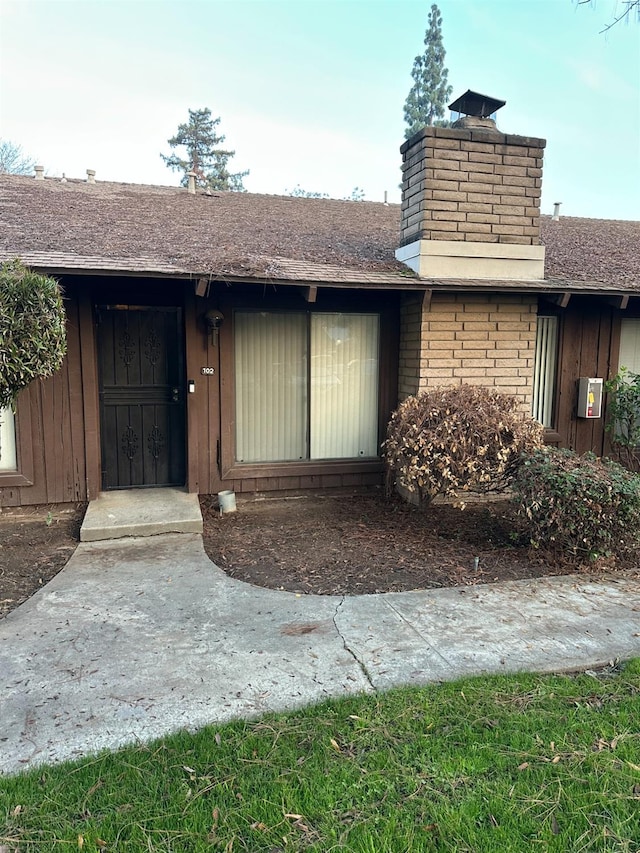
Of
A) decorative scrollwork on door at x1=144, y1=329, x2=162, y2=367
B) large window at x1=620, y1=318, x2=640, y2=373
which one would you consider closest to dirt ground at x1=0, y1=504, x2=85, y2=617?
decorative scrollwork on door at x1=144, y1=329, x2=162, y2=367

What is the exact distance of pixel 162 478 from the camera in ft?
23.1

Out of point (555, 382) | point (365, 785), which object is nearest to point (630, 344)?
point (555, 382)

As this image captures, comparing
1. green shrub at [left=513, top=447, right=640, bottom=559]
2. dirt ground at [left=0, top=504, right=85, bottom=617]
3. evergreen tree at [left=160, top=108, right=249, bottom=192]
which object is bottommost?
dirt ground at [left=0, top=504, right=85, bottom=617]

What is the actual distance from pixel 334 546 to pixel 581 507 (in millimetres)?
2137

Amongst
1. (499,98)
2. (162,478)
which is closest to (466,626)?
(162,478)

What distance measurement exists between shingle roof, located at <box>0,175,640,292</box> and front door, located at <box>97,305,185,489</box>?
2.73 feet

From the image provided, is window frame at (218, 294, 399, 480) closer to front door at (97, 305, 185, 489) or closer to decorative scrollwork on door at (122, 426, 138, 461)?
front door at (97, 305, 185, 489)

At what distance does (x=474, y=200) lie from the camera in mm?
6684

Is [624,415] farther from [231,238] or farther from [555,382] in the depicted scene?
[231,238]

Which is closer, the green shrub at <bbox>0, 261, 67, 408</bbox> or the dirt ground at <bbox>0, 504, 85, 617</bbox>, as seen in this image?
the green shrub at <bbox>0, 261, 67, 408</bbox>

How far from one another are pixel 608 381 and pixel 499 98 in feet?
12.1

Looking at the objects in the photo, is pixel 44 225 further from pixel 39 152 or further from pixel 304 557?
pixel 39 152

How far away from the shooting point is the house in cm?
629

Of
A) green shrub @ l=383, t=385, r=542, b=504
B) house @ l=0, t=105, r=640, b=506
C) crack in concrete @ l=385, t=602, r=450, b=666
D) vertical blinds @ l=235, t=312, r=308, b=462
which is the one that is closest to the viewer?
crack in concrete @ l=385, t=602, r=450, b=666
